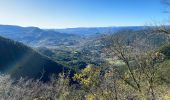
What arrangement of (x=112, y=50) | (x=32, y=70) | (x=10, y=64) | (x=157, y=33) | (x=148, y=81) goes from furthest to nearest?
(x=10, y=64)
(x=32, y=70)
(x=112, y=50)
(x=148, y=81)
(x=157, y=33)

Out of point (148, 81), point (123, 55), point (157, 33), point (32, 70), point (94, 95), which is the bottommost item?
point (32, 70)

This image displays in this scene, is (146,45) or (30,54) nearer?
(146,45)

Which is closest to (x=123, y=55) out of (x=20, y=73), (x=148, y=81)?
(x=148, y=81)

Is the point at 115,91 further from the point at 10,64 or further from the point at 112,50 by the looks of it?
the point at 10,64

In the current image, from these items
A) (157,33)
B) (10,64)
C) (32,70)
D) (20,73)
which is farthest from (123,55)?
(10,64)

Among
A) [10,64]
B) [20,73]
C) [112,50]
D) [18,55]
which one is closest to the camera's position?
[112,50]

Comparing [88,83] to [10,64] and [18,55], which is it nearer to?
[10,64]

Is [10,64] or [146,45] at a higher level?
[146,45]
